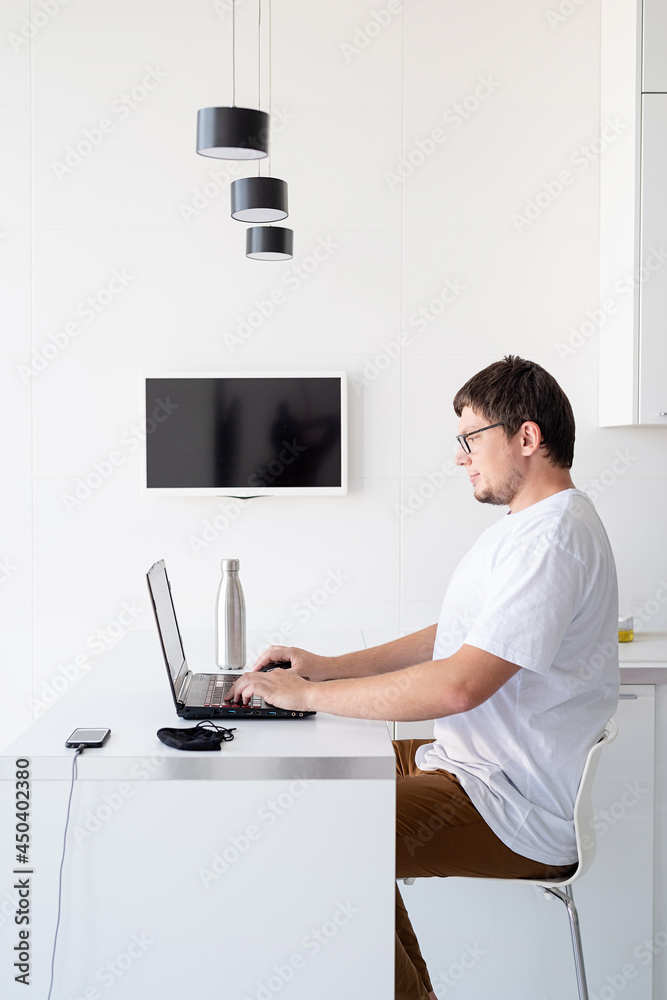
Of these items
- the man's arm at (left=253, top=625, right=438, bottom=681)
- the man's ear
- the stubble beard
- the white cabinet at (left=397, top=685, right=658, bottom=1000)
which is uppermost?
the man's ear

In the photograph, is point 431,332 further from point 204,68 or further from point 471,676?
point 471,676

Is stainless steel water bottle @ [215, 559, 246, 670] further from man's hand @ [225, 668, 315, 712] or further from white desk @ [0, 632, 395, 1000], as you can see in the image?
white desk @ [0, 632, 395, 1000]

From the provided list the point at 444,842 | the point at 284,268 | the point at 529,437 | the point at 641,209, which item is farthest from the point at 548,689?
the point at 284,268

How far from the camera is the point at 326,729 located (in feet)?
5.73

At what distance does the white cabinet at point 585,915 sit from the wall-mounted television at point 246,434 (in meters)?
0.95

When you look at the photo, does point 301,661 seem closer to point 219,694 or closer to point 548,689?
point 219,694

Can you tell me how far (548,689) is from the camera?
1748mm

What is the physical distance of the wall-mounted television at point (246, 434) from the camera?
9.93 ft

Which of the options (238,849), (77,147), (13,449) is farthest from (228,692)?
(77,147)

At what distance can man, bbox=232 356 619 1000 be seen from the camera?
5.43 feet

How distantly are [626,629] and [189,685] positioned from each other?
1560 millimetres

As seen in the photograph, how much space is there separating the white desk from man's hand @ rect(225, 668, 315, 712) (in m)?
0.19

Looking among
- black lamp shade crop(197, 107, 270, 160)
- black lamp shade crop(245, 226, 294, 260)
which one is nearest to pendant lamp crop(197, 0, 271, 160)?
black lamp shade crop(197, 107, 270, 160)

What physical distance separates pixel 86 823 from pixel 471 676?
2.39ft
